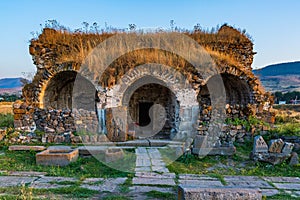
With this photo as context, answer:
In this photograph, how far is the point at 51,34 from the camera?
39.1 ft

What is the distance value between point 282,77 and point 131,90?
3593cm

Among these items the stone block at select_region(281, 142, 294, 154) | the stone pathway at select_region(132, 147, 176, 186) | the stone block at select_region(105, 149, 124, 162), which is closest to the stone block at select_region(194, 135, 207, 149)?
the stone pathway at select_region(132, 147, 176, 186)

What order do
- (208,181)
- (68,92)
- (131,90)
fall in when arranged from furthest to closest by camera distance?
(68,92) → (131,90) → (208,181)

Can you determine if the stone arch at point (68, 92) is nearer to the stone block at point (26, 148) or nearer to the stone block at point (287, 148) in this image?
the stone block at point (26, 148)

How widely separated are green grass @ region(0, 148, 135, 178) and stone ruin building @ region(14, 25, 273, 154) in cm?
188

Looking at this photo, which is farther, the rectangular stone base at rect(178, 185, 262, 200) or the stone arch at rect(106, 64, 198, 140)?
the stone arch at rect(106, 64, 198, 140)

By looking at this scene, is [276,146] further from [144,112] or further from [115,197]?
[144,112]

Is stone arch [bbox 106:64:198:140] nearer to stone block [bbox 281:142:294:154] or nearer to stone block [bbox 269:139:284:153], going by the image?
stone block [bbox 269:139:284:153]

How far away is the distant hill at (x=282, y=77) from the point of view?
37.6 m

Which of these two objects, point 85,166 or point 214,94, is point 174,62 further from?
point 85,166

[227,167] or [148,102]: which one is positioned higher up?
[148,102]

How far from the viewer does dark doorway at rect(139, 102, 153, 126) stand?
41.4 ft

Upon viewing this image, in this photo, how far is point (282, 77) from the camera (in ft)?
135

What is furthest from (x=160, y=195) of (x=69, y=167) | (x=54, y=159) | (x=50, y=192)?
(x=54, y=159)
